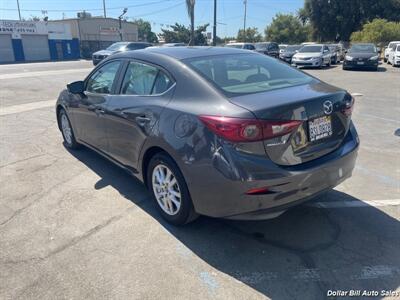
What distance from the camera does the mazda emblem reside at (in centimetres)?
291

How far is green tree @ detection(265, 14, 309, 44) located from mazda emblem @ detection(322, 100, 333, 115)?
2782 inches

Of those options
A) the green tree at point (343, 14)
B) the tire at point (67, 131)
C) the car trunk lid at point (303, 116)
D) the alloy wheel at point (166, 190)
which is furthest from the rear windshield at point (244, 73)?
the green tree at point (343, 14)

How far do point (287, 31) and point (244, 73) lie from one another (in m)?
70.5

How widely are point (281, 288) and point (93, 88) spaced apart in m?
3.35

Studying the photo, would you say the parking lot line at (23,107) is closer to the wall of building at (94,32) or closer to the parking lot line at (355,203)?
the parking lot line at (355,203)

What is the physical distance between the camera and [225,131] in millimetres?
2605

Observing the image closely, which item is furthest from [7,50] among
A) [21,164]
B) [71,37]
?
[21,164]

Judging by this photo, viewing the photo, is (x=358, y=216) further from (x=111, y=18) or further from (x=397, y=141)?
(x=111, y=18)

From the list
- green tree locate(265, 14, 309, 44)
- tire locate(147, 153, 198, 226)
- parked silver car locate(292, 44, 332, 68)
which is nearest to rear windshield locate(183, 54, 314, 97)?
tire locate(147, 153, 198, 226)

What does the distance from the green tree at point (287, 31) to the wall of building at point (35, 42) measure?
39.1m

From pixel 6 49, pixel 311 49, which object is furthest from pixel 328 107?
pixel 6 49

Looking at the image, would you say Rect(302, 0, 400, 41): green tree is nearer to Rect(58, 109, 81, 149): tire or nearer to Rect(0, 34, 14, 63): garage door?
Rect(0, 34, 14, 63): garage door

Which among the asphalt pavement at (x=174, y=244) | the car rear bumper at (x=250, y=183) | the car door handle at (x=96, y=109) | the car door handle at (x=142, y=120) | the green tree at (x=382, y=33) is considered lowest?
the asphalt pavement at (x=174, y=244)

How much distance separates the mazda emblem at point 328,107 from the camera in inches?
114
